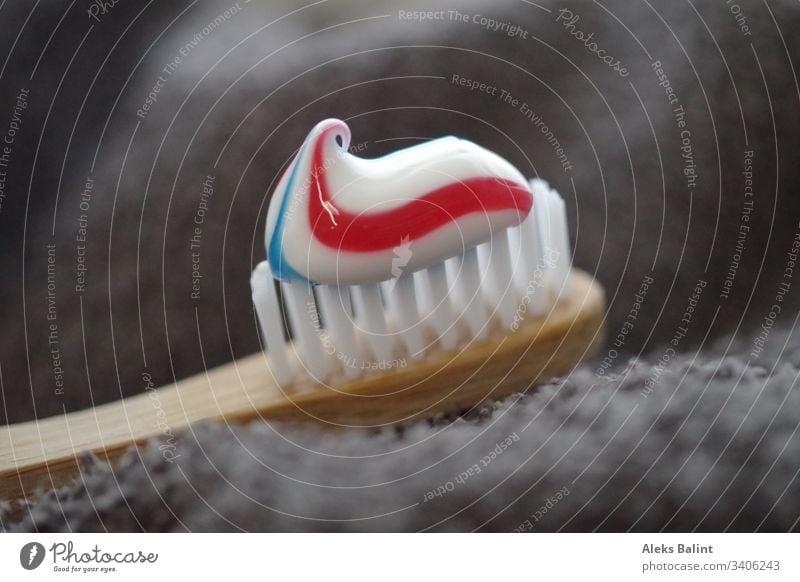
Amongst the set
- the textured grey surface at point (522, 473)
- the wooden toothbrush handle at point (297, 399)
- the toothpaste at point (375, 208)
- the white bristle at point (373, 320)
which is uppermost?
the toothpaste at point (375, 208)

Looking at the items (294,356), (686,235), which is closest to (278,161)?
(294,356)

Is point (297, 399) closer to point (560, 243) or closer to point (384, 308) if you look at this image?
point (384, 308)

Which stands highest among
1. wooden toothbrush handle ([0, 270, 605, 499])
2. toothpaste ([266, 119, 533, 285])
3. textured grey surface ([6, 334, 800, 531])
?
toothpaste ([266, 119, 533, 285])

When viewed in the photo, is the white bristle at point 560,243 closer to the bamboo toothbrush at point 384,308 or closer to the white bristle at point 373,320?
the bamboo toothbrush at point 384,308

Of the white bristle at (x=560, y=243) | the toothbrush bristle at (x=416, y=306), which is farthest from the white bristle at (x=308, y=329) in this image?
the white bristle at (x=560, y=243)

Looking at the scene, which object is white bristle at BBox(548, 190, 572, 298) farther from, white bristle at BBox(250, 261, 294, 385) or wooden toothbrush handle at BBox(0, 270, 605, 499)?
white bristle at BBox(250, 261, 294, 385)

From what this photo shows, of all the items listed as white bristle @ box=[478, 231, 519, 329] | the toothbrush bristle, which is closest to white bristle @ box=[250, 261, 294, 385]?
the toothbrush bristle

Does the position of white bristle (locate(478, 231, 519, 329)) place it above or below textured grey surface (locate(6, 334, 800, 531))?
above

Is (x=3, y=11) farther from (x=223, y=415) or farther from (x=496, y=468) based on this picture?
(x=496, y=468)
